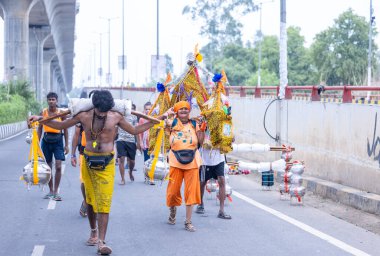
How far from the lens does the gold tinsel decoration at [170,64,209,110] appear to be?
10.8m

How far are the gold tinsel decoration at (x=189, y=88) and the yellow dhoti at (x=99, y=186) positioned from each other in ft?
8.21

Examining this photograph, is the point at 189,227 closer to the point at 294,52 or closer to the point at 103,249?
the point at 103,249

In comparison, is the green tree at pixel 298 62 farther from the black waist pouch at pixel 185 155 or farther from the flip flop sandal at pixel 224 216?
the black waist pouch at pixel 185 155

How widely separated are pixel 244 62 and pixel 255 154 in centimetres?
6802

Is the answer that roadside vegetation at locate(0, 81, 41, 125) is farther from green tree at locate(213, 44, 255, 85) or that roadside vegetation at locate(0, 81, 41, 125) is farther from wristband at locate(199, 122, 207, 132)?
green tree at locate(213, 44, 255, 85)

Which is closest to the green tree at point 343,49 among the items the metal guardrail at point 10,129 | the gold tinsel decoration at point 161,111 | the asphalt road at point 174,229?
the metal guardrail at point 10,129

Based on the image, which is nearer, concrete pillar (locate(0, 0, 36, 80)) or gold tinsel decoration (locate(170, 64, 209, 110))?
gold tinsel decoration (locate(170, 64, 209, 110))

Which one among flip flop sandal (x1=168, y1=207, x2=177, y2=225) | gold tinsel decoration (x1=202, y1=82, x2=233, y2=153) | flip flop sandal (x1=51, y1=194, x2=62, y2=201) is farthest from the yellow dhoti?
flip flop sandal (x1=51, y1=194, x2=62, y2=201)

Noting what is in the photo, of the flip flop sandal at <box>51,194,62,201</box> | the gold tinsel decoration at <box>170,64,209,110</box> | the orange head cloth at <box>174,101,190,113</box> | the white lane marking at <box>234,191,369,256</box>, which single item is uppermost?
the gold tinsel decoration at <box>170,64,209,110</box>

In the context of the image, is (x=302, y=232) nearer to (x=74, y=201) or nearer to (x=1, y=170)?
(x=74, y=201)

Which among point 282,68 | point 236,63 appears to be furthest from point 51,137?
point 236,63

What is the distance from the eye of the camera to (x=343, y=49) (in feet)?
223

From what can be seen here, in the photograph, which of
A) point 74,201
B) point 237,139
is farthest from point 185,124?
point 237,139

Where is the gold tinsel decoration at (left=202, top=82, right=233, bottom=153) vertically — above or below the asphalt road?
above
